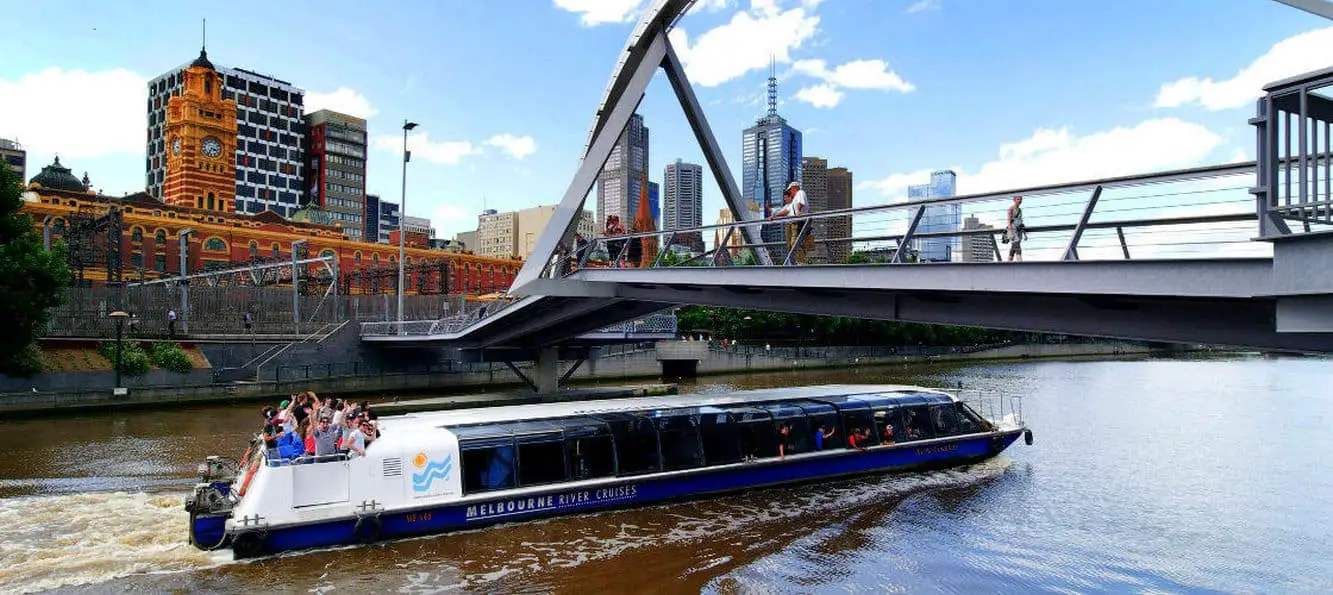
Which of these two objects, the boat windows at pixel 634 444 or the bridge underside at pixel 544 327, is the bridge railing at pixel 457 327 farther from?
the boat windows at pixel 634 444

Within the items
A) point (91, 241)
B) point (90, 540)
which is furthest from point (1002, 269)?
point (91, 241)

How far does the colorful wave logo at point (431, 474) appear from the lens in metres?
18.8

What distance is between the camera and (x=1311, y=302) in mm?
10750

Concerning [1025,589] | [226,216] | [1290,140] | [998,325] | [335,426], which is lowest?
[1025,589]

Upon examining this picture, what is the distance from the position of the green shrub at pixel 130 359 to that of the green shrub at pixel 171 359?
17.2 inches

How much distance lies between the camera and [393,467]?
18594 mm

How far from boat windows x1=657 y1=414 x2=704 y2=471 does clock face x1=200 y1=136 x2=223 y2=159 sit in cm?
13054

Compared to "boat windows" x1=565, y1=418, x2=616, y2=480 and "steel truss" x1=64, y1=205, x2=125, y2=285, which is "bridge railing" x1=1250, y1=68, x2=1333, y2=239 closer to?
"boat windows" x1=565, y1=418, x2=616, y2=480

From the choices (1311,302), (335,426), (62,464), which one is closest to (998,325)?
(1311,302)

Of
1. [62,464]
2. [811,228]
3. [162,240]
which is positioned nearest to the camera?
[811,228]

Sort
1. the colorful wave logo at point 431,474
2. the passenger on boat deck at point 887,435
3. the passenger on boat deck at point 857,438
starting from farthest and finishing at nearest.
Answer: the passenger on boat deck at point 887,435
the passenger on boat deck at point 857,438
the colorful wave logo at point 431,474

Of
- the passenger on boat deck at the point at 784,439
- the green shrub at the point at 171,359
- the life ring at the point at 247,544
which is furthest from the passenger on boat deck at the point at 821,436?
the green shrub at the point at 171,359

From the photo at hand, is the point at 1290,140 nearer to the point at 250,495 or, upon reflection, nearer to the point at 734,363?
the point at 250,495

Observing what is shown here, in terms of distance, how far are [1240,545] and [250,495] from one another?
2047 centimetres
